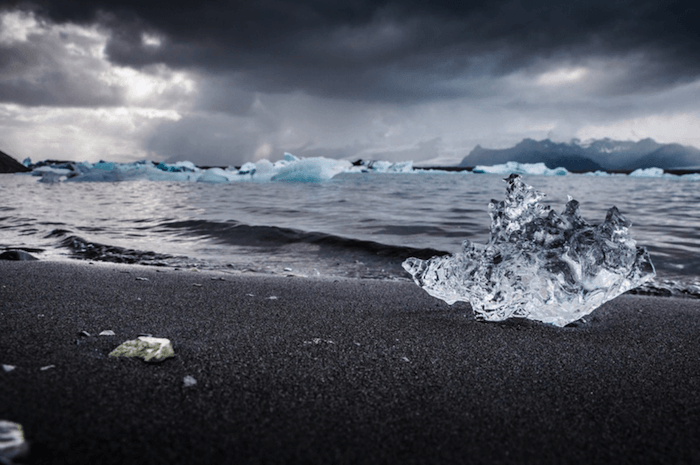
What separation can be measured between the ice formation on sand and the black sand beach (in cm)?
13

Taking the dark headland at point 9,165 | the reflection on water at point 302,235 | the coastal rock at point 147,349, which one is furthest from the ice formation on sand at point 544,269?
the dark headland at point 9,165

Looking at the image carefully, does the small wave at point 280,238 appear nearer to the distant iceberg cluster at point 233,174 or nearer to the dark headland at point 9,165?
the distant iceberg cluster at point 233,174

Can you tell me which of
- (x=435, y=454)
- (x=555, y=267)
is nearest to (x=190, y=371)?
(x=435, y=454)

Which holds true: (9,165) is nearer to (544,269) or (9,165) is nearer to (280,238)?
(280,238)

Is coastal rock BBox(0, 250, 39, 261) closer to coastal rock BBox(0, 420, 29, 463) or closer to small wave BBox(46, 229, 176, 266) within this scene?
small wave BBox(46, 229, 176, 266)

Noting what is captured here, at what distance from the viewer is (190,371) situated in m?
1.38

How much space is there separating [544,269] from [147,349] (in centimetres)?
200

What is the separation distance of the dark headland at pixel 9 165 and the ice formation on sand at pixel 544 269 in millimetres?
55293

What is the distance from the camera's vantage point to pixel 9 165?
1820 inches

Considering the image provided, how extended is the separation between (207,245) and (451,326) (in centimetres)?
462

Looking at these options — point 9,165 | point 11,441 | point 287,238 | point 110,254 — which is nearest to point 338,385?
point 11,441

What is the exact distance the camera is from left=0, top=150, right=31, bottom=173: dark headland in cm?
4351

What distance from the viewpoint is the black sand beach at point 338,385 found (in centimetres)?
101

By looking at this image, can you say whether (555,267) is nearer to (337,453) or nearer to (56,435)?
(337,453)
